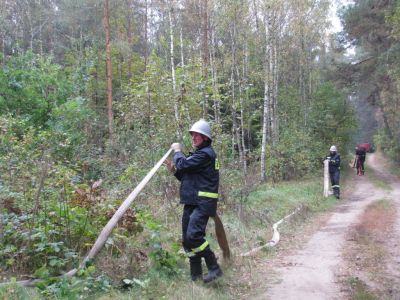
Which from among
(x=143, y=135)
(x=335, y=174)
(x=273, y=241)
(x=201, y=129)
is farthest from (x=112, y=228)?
(x=335, y=174)

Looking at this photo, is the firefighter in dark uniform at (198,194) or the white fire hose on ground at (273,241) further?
the white fire hose on ground at (273,241)

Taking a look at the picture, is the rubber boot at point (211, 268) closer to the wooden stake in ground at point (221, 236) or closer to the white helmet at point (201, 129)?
the wooden stake in ground at point (221, 236)

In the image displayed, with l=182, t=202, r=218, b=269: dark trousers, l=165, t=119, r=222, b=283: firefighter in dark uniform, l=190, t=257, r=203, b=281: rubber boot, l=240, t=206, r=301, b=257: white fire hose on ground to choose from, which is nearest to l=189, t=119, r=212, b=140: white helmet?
l=165, t=119, r=222, b=283: firefighter in dark uniform

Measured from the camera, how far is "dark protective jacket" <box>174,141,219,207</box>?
5.69 metres

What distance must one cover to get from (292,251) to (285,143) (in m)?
14.2

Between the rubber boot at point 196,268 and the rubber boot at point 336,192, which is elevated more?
the rubber boot at point 196,268

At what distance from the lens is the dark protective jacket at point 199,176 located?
18.7 ft

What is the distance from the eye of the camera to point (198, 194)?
5742 mm

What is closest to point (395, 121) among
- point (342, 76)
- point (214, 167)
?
point (342, 76)

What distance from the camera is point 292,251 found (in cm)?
858

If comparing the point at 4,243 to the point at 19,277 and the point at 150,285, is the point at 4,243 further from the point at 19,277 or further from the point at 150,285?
the point at 150,285

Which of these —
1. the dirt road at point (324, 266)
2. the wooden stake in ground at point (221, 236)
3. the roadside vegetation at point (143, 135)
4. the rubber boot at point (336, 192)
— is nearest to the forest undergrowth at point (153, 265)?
the roadside vegetation at point (143, 135)

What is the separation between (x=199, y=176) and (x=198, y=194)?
0.23 meters

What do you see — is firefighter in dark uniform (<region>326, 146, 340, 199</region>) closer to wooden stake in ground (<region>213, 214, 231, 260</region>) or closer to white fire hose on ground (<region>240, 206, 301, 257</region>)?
white fire hose on ground (<region>240, 206, 301, 257</region>)
